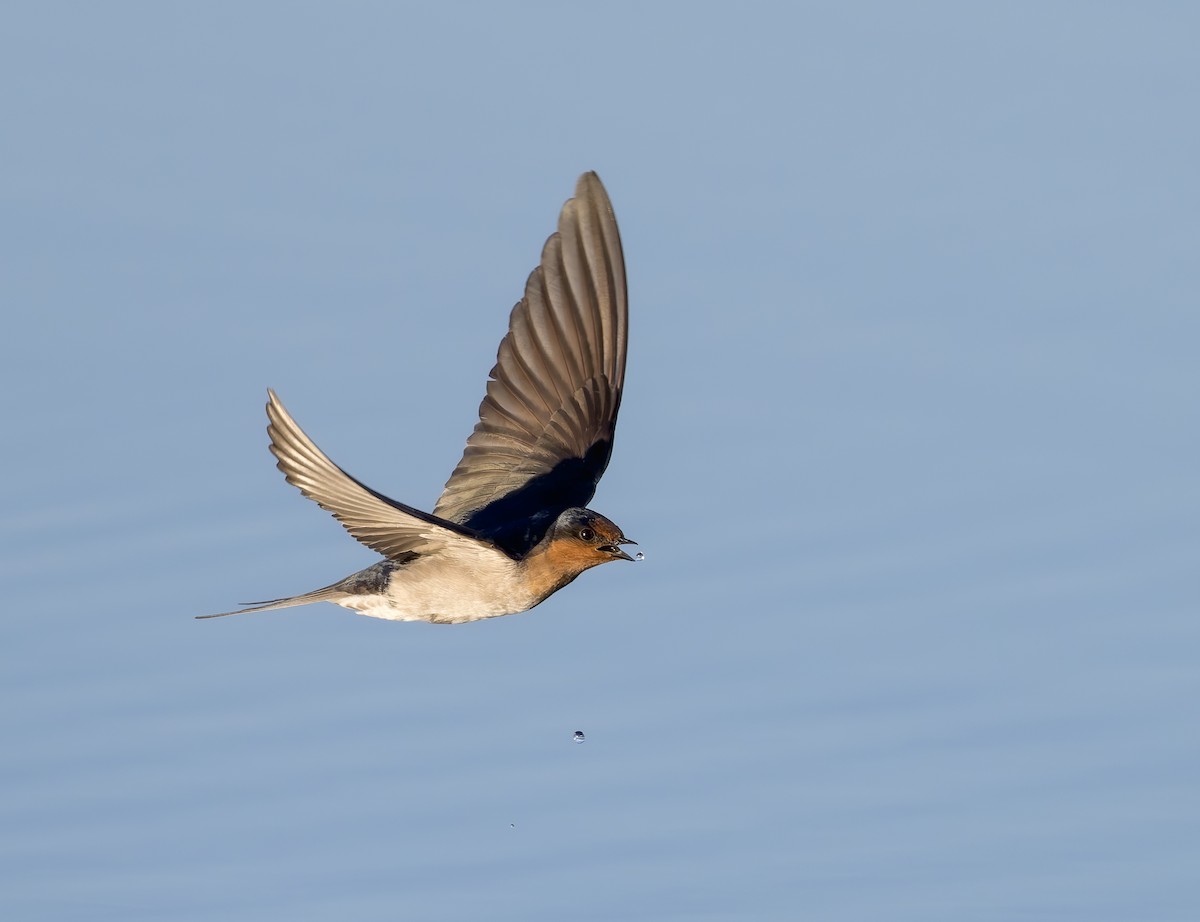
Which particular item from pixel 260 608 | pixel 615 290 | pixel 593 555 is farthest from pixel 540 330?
pixel 260 608

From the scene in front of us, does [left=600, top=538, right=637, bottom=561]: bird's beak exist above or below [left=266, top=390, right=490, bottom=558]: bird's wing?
above

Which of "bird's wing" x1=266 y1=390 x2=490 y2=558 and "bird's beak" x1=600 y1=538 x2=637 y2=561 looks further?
"bird's beak" x1=600 y1=538 x2=637 y2=561

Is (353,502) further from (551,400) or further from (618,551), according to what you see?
(551,400)

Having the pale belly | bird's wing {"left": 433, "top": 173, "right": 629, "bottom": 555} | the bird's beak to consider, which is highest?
bird's wing {"left": 433, "top": 173, "right": 629, "bottom": 555}

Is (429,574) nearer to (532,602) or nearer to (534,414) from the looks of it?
(532,602)

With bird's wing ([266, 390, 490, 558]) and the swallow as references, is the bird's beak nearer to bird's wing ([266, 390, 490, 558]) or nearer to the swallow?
the swallow

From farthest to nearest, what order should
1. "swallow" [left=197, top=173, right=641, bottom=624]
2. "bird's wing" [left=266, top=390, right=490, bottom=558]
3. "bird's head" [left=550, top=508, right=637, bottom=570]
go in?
"bird's head" [left=550, top=508, right=637, bottom=570] < "swallow" [left=197, top=173, right=641, bottom=624] < "bird's wing" [left=266, top=390, right=490, bottom=558]

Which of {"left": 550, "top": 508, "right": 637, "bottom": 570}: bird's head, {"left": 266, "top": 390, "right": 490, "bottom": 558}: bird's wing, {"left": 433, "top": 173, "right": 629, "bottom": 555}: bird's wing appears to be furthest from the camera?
{"left": 433, "top": 173, "right": 629, "bottom": 555}: bird's wing

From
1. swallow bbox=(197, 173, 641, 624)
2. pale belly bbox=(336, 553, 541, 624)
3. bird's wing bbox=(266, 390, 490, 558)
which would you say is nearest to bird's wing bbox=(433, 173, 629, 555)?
swallow bbox=(197, 173, 641, 624)

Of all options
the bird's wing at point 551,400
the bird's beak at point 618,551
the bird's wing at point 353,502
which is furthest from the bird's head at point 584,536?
the bird's wing at point 353,502
